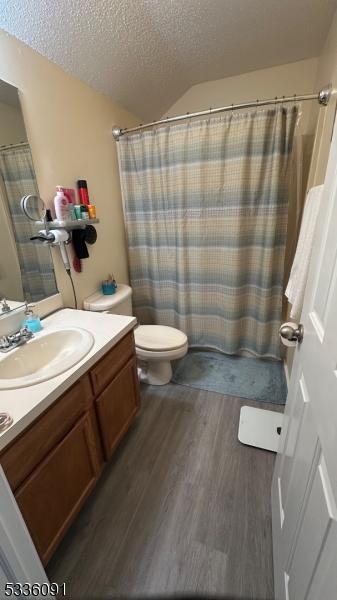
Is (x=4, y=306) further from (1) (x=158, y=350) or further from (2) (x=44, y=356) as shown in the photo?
(1) (x=158, y=350)

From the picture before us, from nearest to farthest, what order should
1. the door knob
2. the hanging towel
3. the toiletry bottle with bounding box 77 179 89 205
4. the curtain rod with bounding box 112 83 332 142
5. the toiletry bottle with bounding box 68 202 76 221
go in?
1. the door knob
2. the hanging towel
3. the curtain rod with bounding box 112 83 332 142
4. the toiletry bottle with bounding box 68 202 76 221
5. the toiletry bottle with bounding box 77 179 89 205

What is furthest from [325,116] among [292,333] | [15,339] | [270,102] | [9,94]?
[15,339]

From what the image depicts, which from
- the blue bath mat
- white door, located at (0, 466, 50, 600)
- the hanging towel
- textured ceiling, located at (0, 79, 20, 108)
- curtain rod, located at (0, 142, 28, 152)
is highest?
textured ceiling, located at (0, 79, 20, 108)


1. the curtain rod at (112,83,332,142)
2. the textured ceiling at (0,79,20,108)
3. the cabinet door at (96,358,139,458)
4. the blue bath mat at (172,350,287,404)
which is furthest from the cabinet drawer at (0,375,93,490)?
the curtain rod at (112,83,332,142)

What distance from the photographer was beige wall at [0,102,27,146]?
45.4 inches

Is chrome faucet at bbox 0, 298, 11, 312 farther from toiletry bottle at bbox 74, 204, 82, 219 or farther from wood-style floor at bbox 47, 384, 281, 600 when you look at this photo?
wood-style floor at bbox 47, 384, 281, 600

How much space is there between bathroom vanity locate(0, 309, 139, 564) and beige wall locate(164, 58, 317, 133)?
6.61 ft

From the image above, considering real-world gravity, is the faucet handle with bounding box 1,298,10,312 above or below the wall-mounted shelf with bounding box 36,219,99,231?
below

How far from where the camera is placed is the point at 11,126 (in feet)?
3.91

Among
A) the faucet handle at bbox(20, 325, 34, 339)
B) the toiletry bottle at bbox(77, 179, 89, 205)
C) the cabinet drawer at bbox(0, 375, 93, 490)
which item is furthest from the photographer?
the toiletry bottle at bbox(77, 179, 89, 205)

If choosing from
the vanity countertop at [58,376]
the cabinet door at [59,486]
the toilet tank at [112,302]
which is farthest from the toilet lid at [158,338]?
the cabinet door at [59,486]

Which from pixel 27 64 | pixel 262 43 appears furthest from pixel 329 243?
pixel 262 43

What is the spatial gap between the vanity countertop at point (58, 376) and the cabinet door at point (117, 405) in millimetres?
226

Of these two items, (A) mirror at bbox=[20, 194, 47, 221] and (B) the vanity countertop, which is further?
(A) mirror at bbox=[20, 194, 47, 221]
